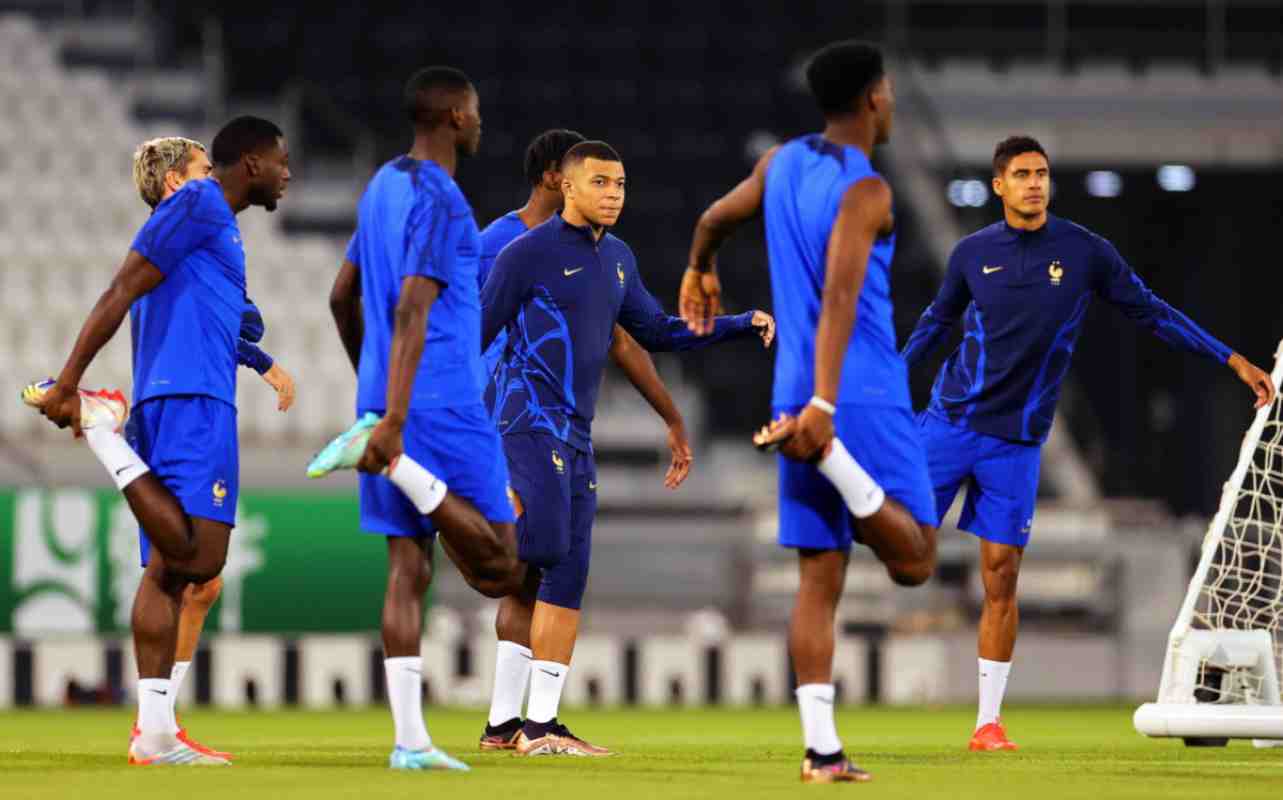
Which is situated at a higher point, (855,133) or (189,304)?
(855,133)

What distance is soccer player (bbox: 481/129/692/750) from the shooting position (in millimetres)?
8227

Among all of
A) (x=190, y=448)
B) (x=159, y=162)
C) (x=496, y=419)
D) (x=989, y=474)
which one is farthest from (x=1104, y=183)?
(x=190, y=448)

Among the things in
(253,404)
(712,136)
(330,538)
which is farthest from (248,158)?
(712,136)

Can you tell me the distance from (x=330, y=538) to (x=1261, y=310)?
16187mm

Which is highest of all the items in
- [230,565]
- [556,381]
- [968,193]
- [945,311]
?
[968,193]

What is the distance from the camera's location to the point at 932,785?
6176mm

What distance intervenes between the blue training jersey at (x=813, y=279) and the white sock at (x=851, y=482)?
25 cm

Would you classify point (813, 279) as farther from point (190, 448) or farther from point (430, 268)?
point (190, 448)

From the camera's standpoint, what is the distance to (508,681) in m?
8.27

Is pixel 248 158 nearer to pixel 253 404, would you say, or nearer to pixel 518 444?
pixel 518 444

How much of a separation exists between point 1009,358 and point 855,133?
102 inches

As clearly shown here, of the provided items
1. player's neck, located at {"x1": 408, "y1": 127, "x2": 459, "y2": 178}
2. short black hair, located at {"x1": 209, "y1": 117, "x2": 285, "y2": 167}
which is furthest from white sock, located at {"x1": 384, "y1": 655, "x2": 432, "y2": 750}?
short black hair, located at {"x1": 209, "y1": 117, "x2": 285, "y2": 167}

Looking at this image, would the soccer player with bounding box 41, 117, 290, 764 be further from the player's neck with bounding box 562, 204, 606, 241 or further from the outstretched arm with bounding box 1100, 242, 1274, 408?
the outstretched arm with bounding box 1100, 242, 1274, 408

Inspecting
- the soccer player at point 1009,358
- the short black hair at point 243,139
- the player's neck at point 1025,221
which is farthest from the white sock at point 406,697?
the player's neck at point 1025,221
